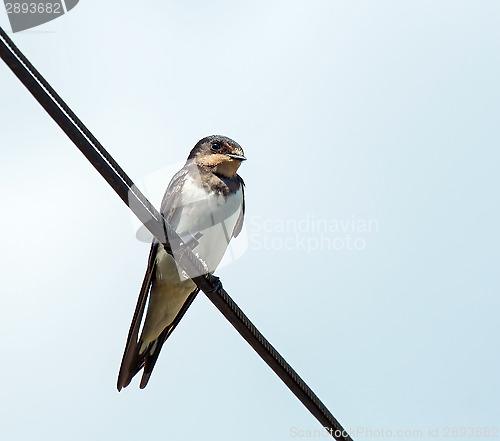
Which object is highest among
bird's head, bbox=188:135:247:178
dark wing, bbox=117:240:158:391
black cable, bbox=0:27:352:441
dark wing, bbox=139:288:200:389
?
black cable, bbox=0:27:352:441

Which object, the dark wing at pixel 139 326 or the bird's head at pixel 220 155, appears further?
the bird's head at pixel 220 155

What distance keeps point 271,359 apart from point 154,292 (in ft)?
6.11

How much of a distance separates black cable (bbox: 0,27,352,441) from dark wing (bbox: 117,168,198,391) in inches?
51.8

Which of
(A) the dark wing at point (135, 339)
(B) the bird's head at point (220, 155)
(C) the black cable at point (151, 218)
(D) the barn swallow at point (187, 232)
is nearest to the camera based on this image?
(C) the black cable at point (151, 218)

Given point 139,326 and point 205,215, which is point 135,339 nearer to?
point 139,326

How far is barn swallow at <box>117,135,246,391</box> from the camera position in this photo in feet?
15.9

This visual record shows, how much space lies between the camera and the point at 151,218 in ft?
10.2

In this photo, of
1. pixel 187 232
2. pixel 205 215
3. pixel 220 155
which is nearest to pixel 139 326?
pixel 187 232

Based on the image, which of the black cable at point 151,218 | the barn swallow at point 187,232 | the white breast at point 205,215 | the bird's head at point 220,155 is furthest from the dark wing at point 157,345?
A: the black cable at point 151,218

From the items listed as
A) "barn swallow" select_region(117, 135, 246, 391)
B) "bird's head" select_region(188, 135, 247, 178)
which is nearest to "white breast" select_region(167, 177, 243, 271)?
"barn swallow" select_region(117, 135, 246, 391)

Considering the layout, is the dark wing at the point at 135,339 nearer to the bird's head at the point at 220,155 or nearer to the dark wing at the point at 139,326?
the dark wing at the point at 139,326

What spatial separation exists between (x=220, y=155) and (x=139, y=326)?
45.5 inches

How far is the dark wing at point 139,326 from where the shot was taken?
474 centimetres

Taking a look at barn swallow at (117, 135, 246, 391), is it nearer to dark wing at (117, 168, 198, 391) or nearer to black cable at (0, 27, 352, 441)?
dark wing at (117, 168, 198, 391)
